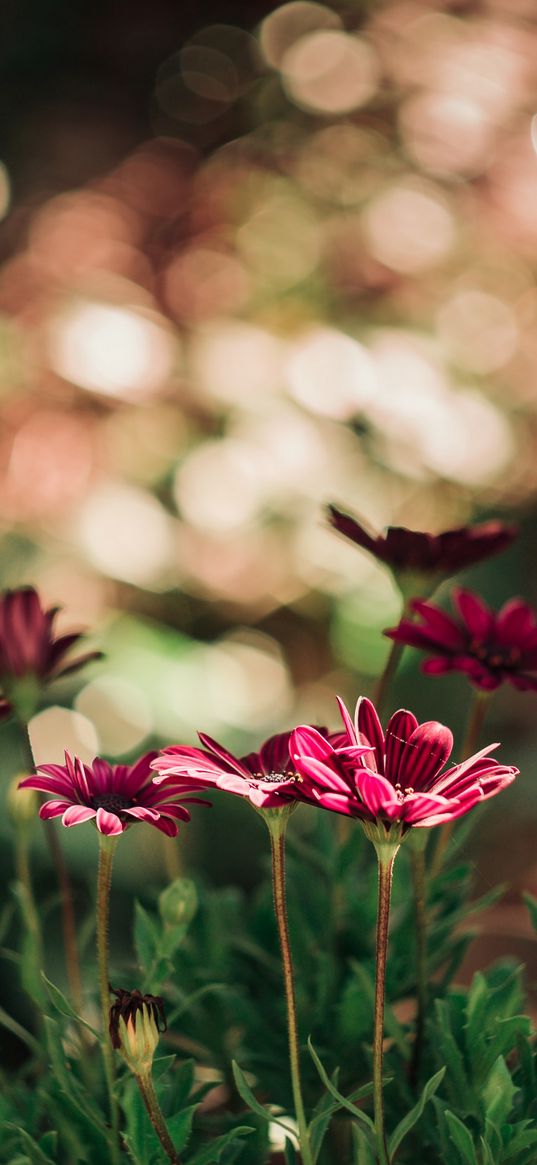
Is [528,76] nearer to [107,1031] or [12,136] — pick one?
[12,136]

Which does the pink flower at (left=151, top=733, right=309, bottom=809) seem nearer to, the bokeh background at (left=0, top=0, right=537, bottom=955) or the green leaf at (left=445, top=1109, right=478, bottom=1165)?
the green leaf at (left=445, top=1109, right=478, bottom=1165)

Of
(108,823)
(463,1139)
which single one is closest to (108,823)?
(108,823)

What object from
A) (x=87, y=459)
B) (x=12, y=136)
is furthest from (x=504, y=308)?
(x=12, y=136)

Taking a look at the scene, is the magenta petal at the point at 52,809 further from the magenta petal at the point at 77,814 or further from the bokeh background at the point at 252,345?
the bokeh background at the point at 252,345

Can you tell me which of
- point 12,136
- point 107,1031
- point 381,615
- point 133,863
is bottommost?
point 133,863

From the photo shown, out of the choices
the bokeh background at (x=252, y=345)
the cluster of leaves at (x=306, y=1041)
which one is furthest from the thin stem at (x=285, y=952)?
the bokeh background at (x=252, y=345)

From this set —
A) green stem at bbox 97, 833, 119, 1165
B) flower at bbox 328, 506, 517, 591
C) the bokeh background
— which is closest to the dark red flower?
flower at bbox 328, 506, 517, 591
